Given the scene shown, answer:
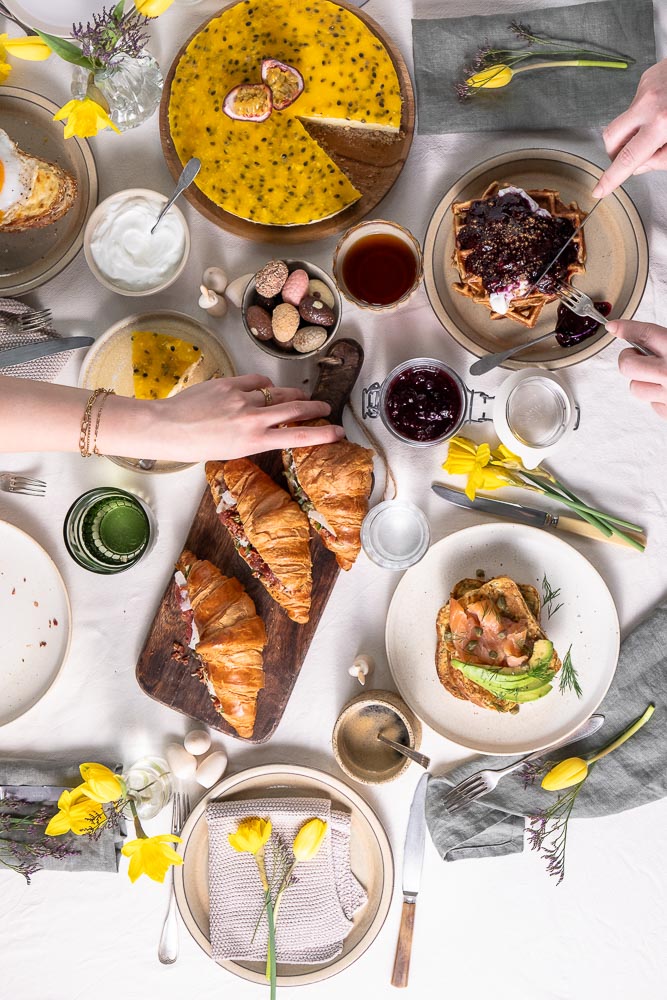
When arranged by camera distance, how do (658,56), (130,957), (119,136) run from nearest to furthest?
(658,56) → (119,136) → (130,957)

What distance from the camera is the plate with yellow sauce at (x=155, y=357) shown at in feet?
6.91

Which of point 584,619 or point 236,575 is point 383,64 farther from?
point 584,619

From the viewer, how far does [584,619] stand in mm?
2137

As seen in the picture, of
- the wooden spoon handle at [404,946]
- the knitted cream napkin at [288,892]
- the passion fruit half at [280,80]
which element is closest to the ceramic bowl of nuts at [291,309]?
the passion fruit half at [280,80]

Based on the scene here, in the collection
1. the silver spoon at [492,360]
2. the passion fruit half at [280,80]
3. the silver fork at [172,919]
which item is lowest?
the silver fork at [172,919]

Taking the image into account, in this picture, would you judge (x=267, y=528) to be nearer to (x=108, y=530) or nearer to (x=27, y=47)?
(x=108, y=530)

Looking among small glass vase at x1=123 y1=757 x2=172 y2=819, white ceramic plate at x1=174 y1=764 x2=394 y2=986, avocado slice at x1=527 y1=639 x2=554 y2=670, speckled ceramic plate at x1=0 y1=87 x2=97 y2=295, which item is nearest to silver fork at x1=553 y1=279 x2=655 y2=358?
avocado slice at x1=527 y1=639 x2=554 y2=670

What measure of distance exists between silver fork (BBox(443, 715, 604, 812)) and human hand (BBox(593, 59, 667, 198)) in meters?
1.50

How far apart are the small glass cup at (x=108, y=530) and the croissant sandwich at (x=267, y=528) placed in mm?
254

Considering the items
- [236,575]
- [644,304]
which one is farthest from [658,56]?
[236,575]

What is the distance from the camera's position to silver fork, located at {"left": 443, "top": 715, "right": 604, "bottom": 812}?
2.16m

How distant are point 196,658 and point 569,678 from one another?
43.9 inches

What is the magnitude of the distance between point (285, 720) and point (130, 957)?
960 mm

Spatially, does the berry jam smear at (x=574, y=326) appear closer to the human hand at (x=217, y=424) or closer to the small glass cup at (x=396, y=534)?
the small glass cup at (x=396, y=534)
